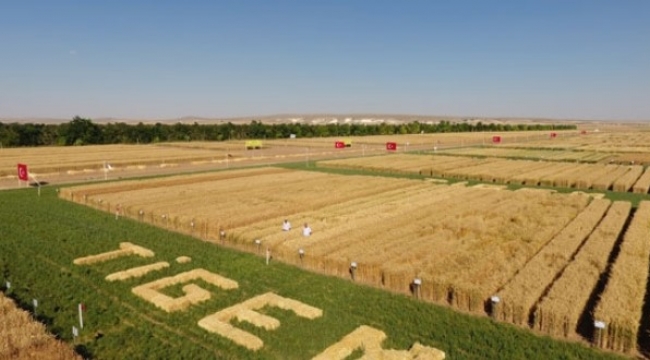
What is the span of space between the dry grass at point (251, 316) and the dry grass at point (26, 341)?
398 cm

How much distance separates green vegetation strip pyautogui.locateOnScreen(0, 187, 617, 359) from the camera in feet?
42.7

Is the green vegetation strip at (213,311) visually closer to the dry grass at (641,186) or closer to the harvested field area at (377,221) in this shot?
the harvested field area at (377,221)

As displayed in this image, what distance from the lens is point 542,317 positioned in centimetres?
1389

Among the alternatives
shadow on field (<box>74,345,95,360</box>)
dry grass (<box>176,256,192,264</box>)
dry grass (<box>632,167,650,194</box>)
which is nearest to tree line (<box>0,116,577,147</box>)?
dry grass (<box>176,256,192,264</box>)

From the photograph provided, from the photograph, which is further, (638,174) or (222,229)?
(638,174)

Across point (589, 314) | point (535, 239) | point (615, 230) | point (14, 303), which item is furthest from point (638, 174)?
point (14, 303)

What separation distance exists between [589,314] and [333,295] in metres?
8.62

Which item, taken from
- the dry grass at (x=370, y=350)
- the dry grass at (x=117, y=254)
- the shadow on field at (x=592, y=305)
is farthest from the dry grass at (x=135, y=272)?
the shadow on field at (x=592, y=305)

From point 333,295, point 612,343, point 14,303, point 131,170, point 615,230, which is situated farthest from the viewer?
point 131,170

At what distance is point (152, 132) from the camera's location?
104 m

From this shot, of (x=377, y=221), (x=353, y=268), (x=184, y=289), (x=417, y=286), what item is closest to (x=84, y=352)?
(x=184, y=289)

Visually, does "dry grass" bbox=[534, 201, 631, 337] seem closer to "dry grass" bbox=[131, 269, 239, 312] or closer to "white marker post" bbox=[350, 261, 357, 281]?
"white marker post" bbox=[350, 261, 357, 281]

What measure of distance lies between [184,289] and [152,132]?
94.8 metres

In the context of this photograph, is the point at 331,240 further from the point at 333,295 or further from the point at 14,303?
the point at 14,303
